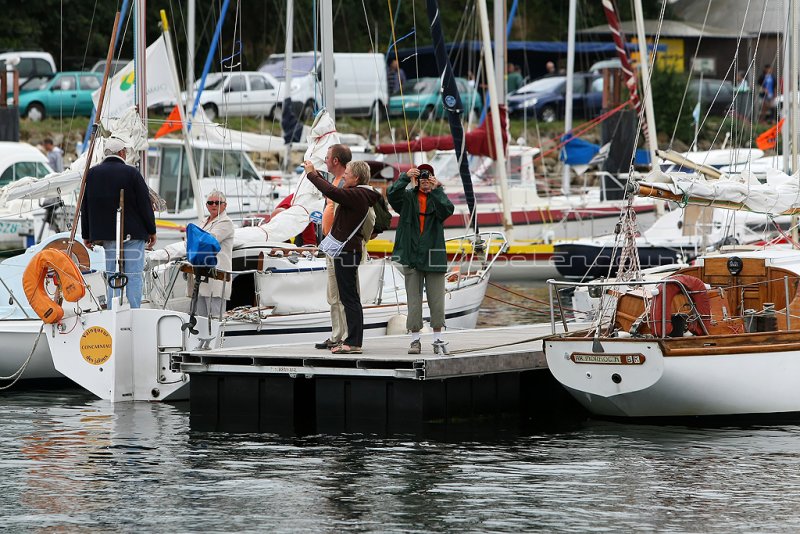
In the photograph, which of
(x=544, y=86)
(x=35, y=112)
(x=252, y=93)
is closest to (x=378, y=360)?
(x=252, y=93)

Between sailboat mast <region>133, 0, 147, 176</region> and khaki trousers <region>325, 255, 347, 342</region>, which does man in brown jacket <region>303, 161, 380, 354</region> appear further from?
sailboat mast <region>133, 0, 147, 176</region>

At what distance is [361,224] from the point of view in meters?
12.8

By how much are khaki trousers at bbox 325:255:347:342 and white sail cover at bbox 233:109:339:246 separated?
2829 mm

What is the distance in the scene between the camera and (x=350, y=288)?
1291cm

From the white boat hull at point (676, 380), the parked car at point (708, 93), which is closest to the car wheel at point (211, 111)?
the parked car at point (708, 93)

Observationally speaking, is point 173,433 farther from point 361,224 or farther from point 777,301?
point 777,301

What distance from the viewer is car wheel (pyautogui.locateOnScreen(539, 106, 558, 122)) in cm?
4256

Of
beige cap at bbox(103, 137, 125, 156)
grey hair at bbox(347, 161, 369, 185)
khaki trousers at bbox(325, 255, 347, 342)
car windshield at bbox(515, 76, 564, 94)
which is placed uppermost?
car windshield at bbox(515, 76, 564, 94)

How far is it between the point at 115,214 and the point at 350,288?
103 inches

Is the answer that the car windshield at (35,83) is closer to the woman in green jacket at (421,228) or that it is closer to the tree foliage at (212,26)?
the tree foliage at (212,26)

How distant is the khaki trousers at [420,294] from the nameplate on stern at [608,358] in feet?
3.94

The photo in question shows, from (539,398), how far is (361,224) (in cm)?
280

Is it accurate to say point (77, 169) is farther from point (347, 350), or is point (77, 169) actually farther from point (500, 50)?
point (500, 50)

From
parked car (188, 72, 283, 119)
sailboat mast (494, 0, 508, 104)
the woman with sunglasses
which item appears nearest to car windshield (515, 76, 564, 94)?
parked car (188, 72, 283, 119)
